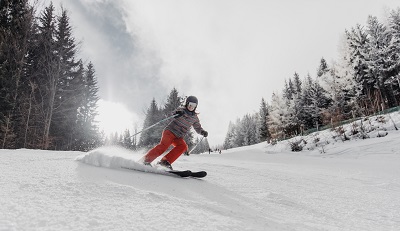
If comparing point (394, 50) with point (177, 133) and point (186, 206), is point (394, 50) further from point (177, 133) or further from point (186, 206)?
point (186, 206)

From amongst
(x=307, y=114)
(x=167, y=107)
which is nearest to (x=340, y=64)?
(x=307, y=114)

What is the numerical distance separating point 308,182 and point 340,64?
3673cm

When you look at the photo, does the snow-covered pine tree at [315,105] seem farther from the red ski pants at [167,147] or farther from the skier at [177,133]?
the red ski pants at [167,147]

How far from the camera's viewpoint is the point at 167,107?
116 feet

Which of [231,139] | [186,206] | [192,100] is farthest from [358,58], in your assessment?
[231,139]

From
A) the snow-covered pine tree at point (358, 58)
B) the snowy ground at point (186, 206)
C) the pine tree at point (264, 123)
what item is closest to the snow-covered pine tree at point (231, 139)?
the pine tree at point (264, 123)

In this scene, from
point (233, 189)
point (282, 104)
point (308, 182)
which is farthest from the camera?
point (282, 104)

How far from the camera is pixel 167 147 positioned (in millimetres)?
4242

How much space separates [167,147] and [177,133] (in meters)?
0.34

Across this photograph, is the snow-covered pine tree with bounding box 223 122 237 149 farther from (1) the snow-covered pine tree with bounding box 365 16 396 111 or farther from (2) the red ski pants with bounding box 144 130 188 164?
(2) the red ski pants with bounding box 144 130 188 164

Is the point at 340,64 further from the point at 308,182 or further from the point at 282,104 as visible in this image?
the point at 308,182

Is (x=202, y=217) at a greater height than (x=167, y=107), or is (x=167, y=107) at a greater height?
(x=167, y=107)

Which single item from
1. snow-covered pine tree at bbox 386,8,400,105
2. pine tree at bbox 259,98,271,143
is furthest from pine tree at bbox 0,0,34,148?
pine tree at bbox 259,98,271,143

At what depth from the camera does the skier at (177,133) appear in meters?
4.13
